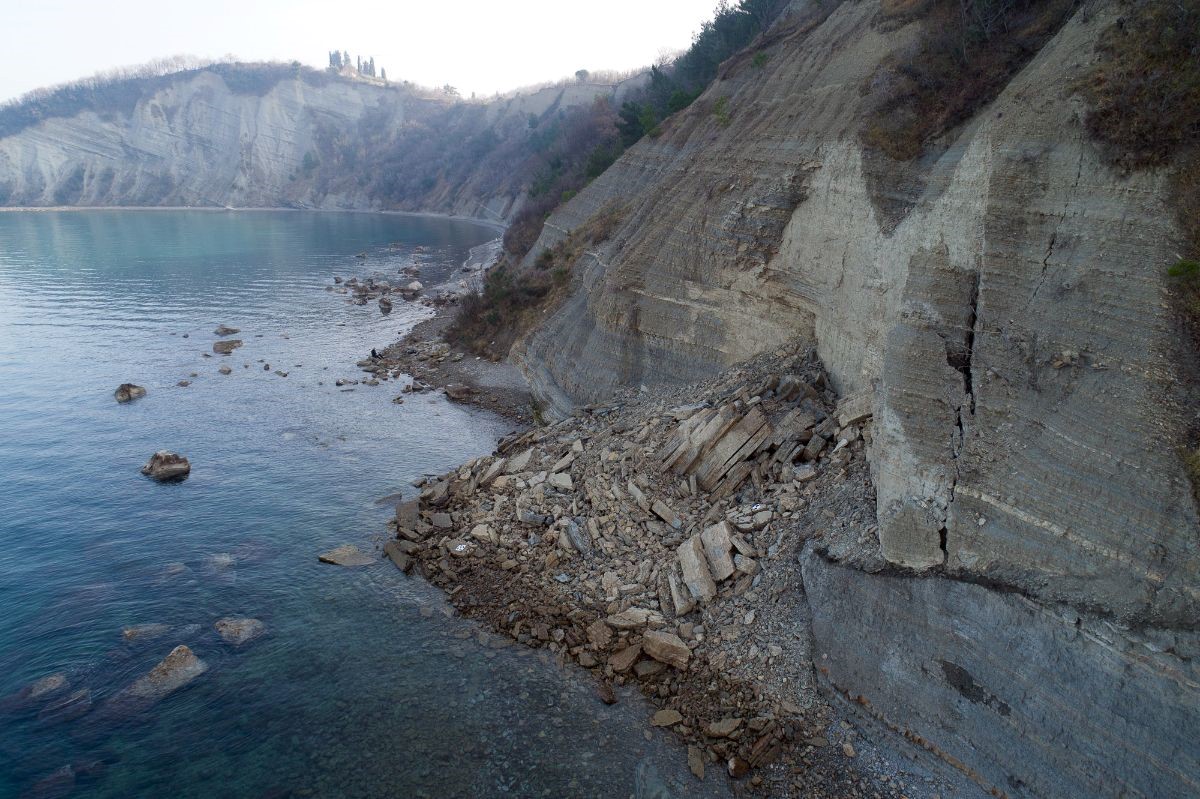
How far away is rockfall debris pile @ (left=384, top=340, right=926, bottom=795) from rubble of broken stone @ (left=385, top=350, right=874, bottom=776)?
0.04 meters

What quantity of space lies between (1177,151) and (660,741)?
13.1 m

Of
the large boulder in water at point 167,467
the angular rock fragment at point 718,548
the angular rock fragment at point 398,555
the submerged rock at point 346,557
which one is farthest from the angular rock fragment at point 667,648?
the large boulder in water at point 167,467

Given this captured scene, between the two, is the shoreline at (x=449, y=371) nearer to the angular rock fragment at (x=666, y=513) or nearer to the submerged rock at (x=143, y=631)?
the angular rock fragment at (x=666, y=513)

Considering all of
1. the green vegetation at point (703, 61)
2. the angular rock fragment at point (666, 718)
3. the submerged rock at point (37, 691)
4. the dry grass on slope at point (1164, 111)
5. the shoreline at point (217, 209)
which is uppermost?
the green vegetation at point (703, 61)

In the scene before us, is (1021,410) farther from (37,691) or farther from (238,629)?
(37,691)

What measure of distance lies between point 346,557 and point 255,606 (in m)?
2.67

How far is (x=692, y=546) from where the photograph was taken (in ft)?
53.1

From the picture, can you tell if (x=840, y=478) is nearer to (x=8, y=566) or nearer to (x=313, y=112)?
(x=8, y=566)

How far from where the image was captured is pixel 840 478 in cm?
1564

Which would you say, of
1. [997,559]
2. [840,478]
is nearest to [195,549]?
[840,478]

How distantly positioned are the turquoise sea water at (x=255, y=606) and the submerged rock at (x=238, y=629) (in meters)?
0.22

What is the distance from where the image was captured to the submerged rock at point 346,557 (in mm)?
19881

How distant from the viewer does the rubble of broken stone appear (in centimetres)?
1391

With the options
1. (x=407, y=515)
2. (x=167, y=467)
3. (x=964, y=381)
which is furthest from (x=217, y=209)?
(x=964, y=381)
